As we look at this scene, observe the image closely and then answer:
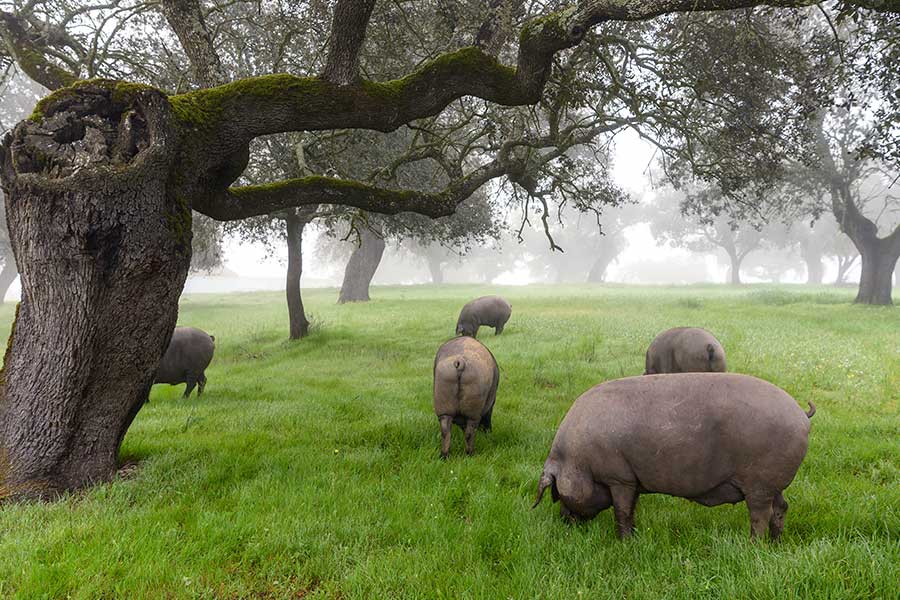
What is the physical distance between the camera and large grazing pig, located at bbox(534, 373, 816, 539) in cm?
324

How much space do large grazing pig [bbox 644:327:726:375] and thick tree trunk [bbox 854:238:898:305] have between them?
2120cm

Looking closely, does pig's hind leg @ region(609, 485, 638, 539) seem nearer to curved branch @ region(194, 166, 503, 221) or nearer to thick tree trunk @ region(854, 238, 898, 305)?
curved branch @ region(194, 166, 503, 221)

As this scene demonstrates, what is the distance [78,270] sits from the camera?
172 inches

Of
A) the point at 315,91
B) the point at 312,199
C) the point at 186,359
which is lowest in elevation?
the point at 186,359

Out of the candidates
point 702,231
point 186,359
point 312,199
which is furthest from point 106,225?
point 702,231

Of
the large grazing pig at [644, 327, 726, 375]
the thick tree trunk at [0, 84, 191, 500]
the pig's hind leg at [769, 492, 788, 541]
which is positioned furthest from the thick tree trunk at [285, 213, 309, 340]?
the pig's hind leg at [769, 492, 788, 541]

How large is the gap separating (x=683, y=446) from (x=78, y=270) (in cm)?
569

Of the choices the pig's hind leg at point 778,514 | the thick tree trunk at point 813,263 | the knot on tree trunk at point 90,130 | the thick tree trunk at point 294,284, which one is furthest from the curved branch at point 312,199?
the thick tree trunk at point 813,263

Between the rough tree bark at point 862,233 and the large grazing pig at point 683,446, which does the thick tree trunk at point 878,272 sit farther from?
the large grazing pig at point 683,446

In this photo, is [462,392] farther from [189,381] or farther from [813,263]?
[813,263]

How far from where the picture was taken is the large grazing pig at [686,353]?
275 inches

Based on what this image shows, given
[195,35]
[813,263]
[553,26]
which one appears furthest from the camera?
[813,263]

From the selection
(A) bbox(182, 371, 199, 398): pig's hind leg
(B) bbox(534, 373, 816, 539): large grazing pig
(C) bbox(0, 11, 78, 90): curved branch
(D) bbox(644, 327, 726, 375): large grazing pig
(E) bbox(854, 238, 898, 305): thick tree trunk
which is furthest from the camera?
(E) bbox(854, 238, 898, 305): thick tree trunk

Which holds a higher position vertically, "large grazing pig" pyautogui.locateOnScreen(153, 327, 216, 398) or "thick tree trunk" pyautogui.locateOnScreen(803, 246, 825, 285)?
"thick tree trunk" pyautogui.locateOnScreen(803, 246, 825, 285)
